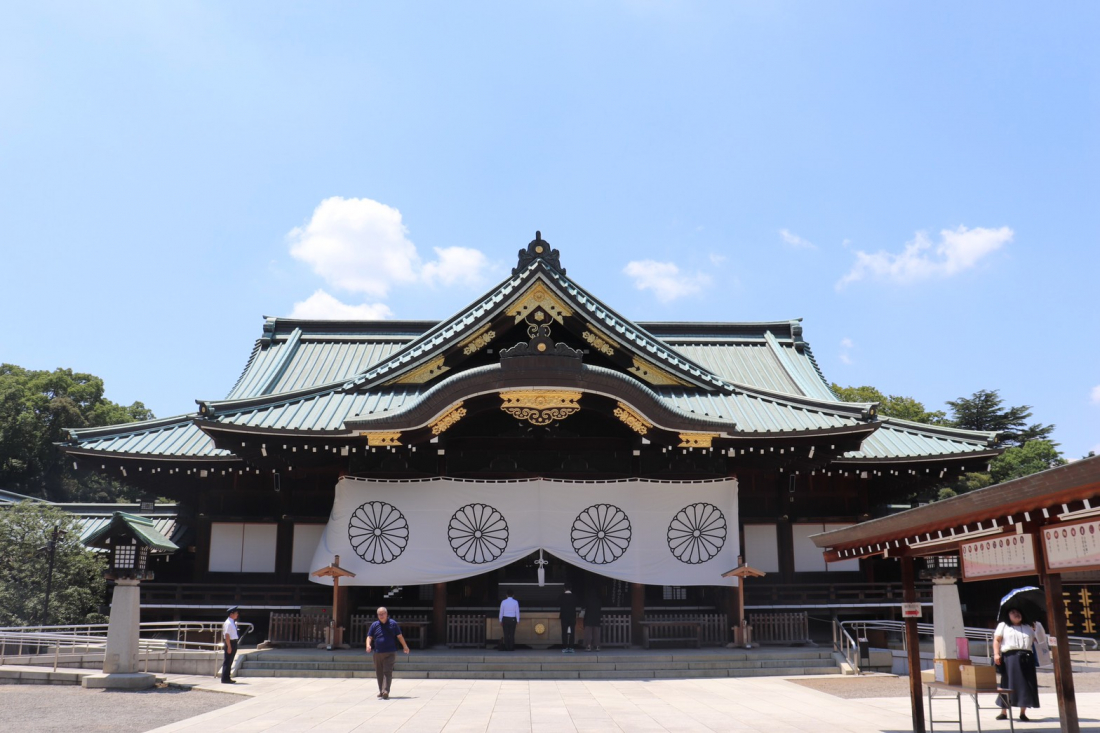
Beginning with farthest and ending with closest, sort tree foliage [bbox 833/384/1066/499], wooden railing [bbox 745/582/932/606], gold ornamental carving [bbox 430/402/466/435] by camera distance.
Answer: tree foliage [bbox 833/384/1066/499] → wooden railing [bbox 745/582/932/606] → gold ornamental carving [bbox 430/402/466/435]

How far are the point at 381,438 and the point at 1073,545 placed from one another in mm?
12588

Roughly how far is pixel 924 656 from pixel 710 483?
5.53m

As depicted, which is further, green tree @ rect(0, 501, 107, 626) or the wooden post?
green tree @ rect(0, 501, 107, 626)

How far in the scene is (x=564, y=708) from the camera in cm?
1165

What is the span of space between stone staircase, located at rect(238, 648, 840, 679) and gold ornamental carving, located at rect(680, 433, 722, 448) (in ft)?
13.5

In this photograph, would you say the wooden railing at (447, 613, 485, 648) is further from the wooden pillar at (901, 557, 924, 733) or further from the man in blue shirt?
the wooden pillar at (901, 557, 924, 733)

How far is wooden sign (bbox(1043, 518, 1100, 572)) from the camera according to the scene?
6.96 meters

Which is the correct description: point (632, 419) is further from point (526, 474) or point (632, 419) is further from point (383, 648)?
point (383, 648)

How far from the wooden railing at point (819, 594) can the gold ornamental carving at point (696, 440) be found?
389 centimetres

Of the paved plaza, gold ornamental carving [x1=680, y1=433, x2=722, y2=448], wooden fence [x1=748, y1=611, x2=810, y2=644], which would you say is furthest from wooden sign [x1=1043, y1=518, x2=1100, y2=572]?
wooden fence [x1=748, y1=611, x2=810, y2=644]

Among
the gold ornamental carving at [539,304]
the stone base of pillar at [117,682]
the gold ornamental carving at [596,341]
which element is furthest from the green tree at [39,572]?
the gold ornamental carving at [596,341]

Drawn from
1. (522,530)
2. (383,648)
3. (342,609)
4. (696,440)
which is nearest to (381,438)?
(522,530)

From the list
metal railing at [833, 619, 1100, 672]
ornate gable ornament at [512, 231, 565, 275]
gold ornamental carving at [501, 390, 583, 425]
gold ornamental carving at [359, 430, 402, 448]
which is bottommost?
metal railing at [833, 619, 1100, 672]

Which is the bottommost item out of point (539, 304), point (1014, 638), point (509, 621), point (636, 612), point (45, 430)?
point (509, 621)
